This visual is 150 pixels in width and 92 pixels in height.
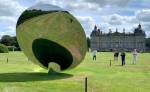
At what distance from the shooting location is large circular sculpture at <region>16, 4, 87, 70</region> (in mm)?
24500

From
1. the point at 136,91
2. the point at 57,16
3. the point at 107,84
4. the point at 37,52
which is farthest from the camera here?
the point at 37,52

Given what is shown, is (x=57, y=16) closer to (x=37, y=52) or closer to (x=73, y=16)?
(x=73, y=16)

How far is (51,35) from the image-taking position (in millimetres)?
24781

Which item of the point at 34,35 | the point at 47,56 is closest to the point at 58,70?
the point at 47,56

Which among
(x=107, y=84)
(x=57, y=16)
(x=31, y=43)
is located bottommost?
(x=107, y=84)

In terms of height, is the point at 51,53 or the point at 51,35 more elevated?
the point at 51,35

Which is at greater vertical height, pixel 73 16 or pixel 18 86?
pixel 73 16

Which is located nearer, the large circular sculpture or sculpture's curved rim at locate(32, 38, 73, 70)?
the large circular sculpture

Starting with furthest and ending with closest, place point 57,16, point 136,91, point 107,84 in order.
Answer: point 57,16, point 107,84, point 136,91

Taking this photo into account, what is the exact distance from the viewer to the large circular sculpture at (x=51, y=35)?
24.5 m

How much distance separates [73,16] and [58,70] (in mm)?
4091

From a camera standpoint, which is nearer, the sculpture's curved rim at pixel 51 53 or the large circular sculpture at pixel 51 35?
the large circular sculpture at pixel 51 35

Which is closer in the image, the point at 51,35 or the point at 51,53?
the point at 51,35

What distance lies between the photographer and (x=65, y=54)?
83.9 ft
